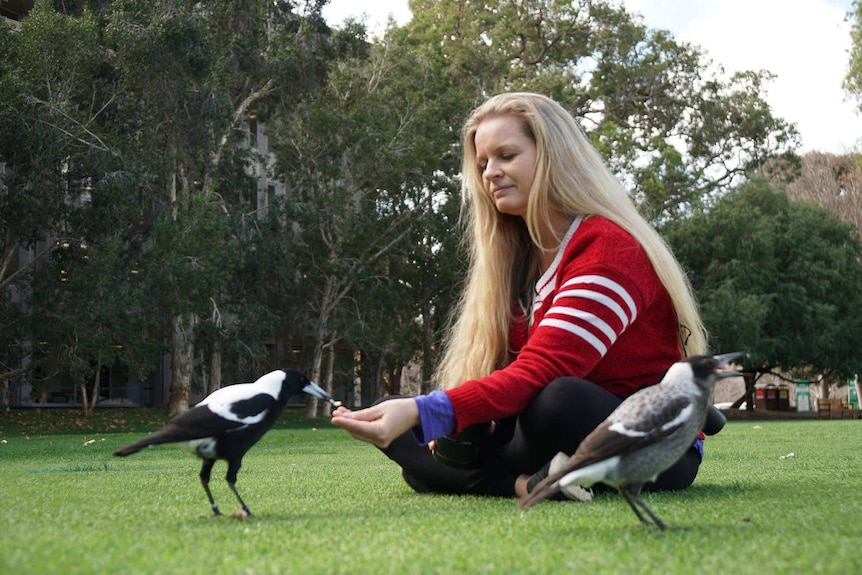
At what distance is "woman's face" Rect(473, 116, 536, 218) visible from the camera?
14.0 ft

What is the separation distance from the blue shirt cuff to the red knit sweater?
0.03m

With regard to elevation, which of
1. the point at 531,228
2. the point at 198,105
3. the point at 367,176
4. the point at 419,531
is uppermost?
the point at 198,105

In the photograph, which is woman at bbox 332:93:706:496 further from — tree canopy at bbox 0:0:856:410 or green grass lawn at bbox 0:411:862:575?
tree canopy at bbox 0:0:856:410

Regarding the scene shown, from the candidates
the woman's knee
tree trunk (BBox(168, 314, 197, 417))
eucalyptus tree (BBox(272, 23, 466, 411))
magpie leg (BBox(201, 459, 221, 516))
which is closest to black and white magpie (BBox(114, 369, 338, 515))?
magpie leg (BBox(201, 459, 221, 516))

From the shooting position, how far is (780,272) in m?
33.1

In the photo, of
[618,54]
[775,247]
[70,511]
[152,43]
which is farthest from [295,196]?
[70,511]

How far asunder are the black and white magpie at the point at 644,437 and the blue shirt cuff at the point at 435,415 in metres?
0.47

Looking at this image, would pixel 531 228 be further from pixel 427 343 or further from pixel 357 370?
pixel 357 370

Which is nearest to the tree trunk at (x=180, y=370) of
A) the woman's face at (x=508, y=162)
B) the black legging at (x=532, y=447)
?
the black legging at (x=532, y=447)

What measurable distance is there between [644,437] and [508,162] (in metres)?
1.67

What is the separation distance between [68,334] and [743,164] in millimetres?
25142

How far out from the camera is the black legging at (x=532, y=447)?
142 inches

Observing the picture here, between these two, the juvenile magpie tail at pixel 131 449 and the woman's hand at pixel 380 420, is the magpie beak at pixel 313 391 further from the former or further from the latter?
the juvenile magpie tail at pixel 131 449

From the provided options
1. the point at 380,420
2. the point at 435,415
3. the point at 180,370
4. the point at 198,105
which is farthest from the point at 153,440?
the point at 180,370
